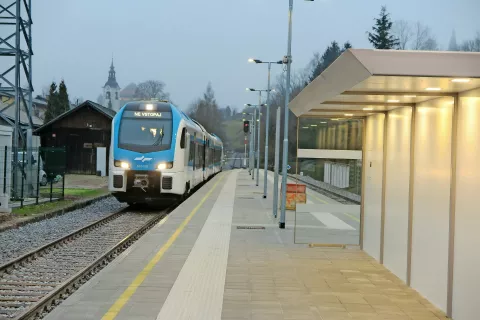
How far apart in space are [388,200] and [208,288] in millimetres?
3584

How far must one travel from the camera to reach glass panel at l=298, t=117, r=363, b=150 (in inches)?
475

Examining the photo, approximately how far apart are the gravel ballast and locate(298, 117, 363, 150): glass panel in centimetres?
629

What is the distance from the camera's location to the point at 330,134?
40.7ft

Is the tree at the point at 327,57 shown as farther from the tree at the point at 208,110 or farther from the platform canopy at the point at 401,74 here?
the platform canopy at the point at 401,74

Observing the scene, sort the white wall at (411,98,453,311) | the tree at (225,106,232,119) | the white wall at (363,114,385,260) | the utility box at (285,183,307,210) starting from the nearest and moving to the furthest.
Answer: the white wall at (411,98,453,311) → the white wall at (363,114,385,260) → the utility box at (285,183,307,210) → the tree at (225,106,232,119)

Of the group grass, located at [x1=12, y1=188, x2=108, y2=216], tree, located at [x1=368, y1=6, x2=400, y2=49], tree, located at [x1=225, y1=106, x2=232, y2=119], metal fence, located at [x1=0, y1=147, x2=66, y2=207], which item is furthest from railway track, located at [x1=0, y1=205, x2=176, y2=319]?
tree, located at [x1=225, y1=106, x2=232, y2=119]

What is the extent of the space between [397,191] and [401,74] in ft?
12.3

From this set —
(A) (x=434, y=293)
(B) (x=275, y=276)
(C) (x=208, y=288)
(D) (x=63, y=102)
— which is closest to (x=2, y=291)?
(C) (x=208, y=288)

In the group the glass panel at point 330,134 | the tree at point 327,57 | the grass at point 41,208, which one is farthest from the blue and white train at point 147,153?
the tree at point 327,57

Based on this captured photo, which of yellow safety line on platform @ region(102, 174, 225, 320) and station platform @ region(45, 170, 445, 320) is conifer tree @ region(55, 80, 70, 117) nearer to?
yellow safety line on platform @ region(102, 174, 225, 320)

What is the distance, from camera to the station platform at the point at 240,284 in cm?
690

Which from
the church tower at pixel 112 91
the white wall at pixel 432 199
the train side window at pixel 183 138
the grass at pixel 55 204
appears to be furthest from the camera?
the church tower at pixel 112 91

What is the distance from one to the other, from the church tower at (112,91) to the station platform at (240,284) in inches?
5534

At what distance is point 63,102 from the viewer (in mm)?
78125
